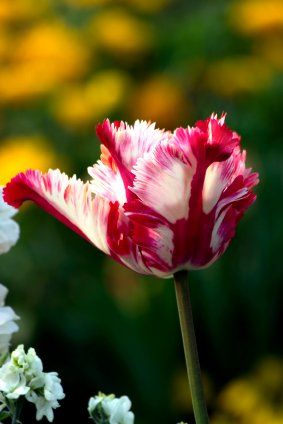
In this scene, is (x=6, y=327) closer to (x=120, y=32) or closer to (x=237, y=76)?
(x=237, y=76)

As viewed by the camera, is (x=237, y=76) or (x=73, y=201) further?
(x=237, y=76)

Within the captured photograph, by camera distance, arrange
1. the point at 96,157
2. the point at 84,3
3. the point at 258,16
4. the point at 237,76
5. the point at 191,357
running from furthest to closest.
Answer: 1. the point at 84,3
2. the point at 258,16
3. the point at 237,76
4. the point at 96,157
5. the point at 191,357

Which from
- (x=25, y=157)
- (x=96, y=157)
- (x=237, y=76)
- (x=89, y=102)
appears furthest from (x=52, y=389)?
(x=237, y=76)

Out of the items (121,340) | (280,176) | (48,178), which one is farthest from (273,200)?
(48,178)

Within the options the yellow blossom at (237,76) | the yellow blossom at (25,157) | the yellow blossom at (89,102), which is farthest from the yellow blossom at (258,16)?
the yellow blossom at (25,157)

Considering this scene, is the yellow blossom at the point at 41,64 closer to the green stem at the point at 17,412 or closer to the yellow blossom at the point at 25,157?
the yellow blossom at the point at 25,157

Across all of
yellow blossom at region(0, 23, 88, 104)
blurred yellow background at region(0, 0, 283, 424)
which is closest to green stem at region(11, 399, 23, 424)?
blurred yellow background at region(0, 0, 283, 424)

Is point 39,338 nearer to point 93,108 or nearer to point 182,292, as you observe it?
point 93,108
